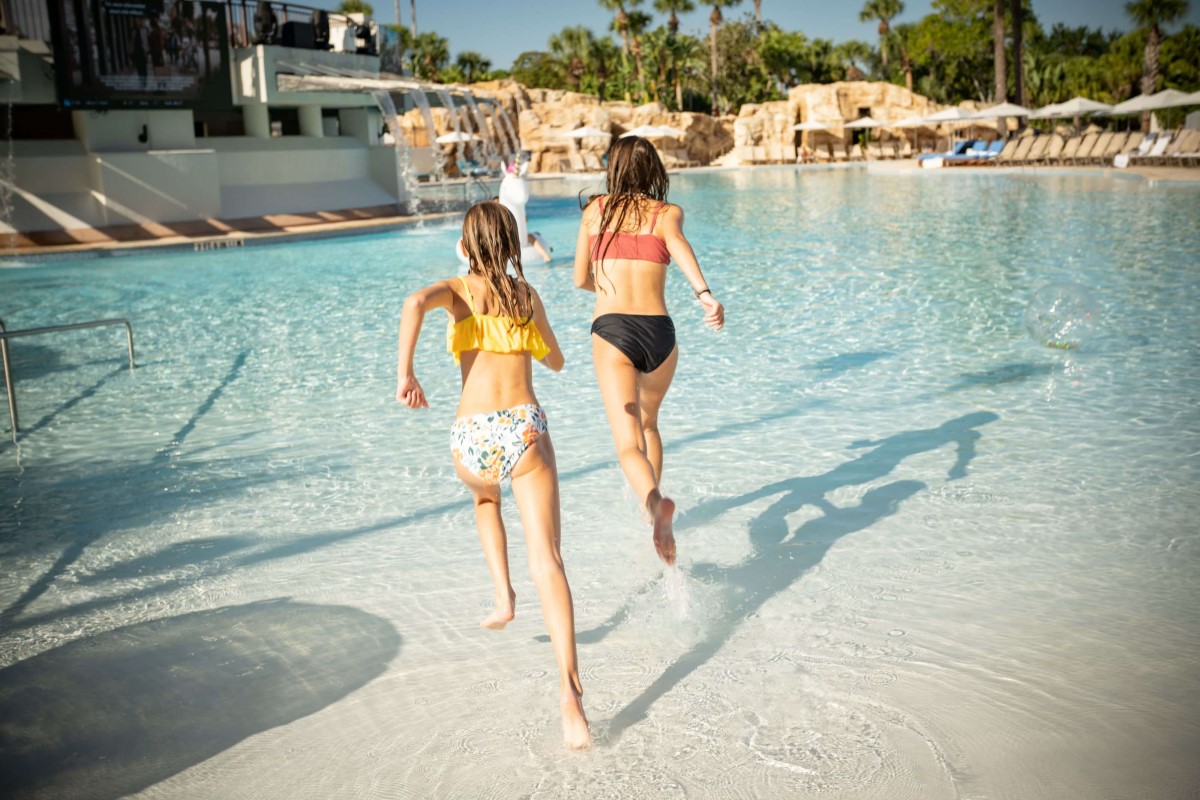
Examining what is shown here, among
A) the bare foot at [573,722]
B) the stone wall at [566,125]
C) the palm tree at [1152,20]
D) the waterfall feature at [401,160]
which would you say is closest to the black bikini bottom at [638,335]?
the bare foot at [573,722]

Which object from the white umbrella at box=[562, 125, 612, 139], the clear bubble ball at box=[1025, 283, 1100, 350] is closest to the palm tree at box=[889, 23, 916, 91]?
the white umbrella at box=[562, 125, 612, 139]

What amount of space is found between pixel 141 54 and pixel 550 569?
72.2 feet

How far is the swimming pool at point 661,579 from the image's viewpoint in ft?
10.2

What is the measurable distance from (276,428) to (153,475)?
1.11 metres

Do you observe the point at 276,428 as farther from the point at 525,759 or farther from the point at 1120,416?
the point at 1120,416

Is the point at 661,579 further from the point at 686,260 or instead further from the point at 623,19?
the point at 623,19

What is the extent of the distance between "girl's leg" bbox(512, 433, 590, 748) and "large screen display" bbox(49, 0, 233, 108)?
21025 mm

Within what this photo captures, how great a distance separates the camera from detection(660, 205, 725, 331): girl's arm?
3.94 m

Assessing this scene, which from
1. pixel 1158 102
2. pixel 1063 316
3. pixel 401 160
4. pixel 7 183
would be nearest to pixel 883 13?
pixel 1158 102

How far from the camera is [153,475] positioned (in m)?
6.16

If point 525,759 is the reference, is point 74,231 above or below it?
above

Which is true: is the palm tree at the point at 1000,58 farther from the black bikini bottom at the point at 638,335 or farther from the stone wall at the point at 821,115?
the black bikini bottom at the point at 638,335

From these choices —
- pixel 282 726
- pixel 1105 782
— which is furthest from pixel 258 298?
pixel 1105 782

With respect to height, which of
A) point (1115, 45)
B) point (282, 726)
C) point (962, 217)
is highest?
point (1115, 45)
